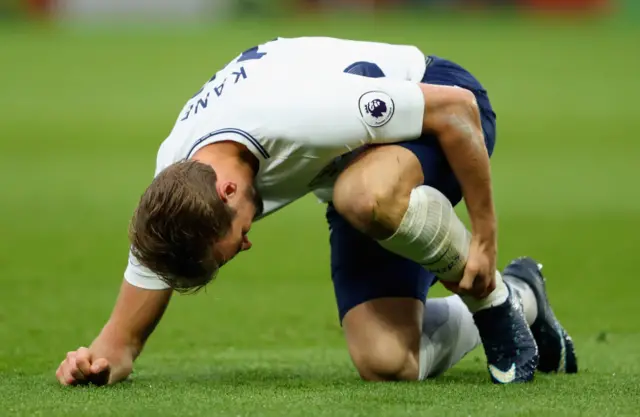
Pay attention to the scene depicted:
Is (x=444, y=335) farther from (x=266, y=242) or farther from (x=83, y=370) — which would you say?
(x=266, y=242)

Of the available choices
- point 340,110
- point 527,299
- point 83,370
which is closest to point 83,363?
point 83,370

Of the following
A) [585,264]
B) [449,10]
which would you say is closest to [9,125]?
[585,264]

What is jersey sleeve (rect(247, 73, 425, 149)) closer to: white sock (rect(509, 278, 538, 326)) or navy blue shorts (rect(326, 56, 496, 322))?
navy blue shorts (rect(326, 56, 496, 322))

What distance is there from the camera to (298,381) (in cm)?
393

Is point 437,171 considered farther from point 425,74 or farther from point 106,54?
point 106,54

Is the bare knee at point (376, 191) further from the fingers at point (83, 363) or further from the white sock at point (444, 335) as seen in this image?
the fingers at point (83, 363)

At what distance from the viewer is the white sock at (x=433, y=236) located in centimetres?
365

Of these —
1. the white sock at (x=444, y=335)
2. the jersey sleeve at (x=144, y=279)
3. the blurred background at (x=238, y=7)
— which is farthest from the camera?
the blurred background at (x=238, y=7)

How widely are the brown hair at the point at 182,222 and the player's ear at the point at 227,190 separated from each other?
2cm

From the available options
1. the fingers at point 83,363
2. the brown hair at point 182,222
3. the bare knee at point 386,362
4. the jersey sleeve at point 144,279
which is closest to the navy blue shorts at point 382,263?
the bare knee at point 386,362

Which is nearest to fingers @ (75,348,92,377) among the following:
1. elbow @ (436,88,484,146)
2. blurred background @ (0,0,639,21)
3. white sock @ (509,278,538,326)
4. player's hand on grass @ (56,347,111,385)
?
player's hand on grass @ (56,347,111,385)

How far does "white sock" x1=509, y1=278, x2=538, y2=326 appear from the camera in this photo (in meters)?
4.18

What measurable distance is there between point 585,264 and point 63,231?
10.8ft

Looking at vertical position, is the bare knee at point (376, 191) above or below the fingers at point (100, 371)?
above
